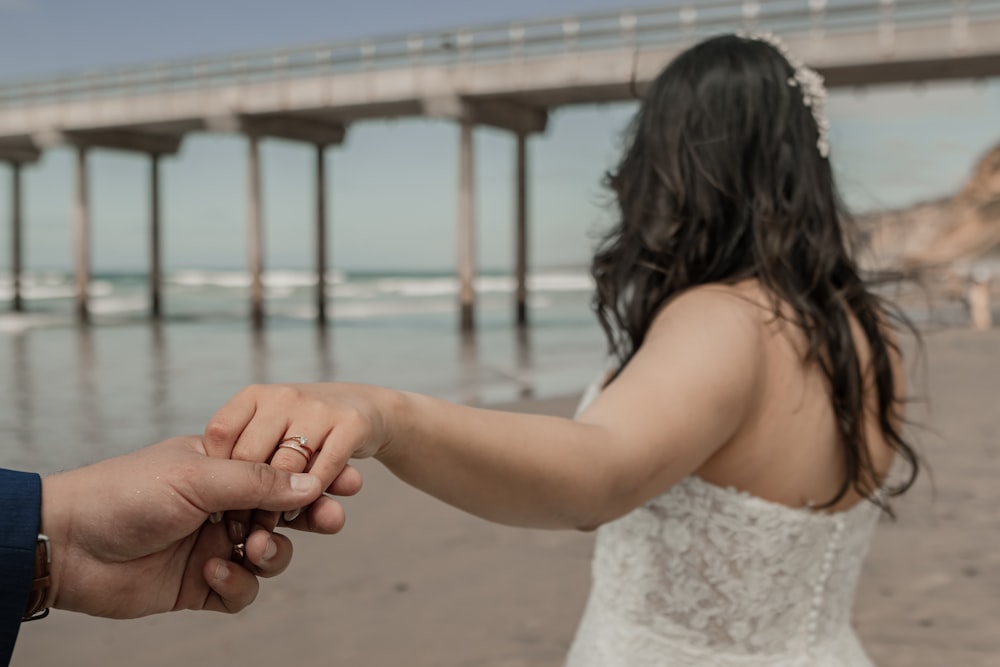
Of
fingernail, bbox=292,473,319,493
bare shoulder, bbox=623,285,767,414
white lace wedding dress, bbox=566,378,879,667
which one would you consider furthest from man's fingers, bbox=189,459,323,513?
white lace wedding dress, bbox=566,378,879,667

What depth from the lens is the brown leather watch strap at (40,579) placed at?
0.94m

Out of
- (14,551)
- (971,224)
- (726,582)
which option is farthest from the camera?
(971,224)

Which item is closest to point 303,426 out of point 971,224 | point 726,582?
point 726,582

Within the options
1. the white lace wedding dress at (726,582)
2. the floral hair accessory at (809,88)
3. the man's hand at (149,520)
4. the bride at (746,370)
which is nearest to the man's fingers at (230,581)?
the man's hand at (149,520)

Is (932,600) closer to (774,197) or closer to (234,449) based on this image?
(774,197)

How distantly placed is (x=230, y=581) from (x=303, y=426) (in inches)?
9.5

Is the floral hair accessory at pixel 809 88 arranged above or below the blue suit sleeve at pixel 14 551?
above

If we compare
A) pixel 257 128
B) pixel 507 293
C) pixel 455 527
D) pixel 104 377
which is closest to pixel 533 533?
pixel 455 527

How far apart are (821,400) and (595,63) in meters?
13.9

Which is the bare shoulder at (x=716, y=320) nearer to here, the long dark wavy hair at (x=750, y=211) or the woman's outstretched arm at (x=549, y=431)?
the woman's outstretched arm at (x=549, y=431)

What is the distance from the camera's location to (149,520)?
38.9 inches

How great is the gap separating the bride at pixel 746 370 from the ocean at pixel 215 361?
5165 millimetres

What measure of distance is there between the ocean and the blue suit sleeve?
212 inches

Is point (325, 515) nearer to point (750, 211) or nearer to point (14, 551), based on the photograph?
point (14, 551)
